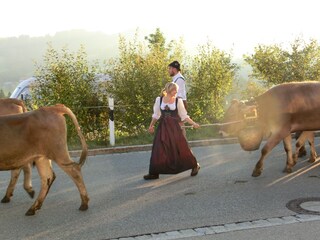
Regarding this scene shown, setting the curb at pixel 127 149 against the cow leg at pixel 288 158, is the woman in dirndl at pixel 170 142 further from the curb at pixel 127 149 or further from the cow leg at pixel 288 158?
the curb at pixel 127 149

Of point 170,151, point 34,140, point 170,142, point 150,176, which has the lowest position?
point 150,176

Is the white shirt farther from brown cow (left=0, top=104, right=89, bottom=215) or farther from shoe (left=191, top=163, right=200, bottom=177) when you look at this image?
brown cow (left=0, top=104, right=89, bottom=215)

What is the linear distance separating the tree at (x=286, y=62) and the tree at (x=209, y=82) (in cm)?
297

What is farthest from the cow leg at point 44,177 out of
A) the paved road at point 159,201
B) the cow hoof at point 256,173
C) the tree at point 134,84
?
the tree at point 134,84

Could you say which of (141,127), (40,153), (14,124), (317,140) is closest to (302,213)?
(40,153)

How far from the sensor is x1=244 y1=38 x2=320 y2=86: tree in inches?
682

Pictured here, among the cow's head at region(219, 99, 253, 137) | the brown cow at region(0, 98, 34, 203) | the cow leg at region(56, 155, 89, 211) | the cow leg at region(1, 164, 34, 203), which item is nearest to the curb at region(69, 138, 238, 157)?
the cow's head at region(219, 99, 253, 137)

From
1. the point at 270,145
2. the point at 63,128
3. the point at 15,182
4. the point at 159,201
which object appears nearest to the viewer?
the point at 63,128

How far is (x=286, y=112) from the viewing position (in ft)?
24.7

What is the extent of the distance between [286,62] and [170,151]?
11666 millimetres

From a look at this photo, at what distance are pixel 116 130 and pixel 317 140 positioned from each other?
19.7 feet

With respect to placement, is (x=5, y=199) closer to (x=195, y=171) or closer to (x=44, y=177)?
(x=44, y=177)

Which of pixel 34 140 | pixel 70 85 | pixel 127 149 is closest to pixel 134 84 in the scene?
pixel 70 85

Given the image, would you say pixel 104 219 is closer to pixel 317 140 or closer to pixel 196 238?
pixel 196 238
